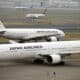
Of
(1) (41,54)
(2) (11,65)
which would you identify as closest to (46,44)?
(1) (41,54)

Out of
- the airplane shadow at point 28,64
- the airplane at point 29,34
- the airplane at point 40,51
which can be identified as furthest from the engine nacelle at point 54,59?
the airplane at point 29,34

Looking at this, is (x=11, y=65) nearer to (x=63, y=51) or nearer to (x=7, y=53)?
(x=7, y=53)

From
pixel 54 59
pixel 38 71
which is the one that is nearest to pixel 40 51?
pixel 54 59

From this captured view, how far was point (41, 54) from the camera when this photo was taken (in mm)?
36281

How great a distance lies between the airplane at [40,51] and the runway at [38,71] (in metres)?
0.77

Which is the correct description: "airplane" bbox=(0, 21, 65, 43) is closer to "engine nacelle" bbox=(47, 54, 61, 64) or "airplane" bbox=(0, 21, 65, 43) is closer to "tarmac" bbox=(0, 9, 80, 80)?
"tarmac" bbox=(0, 9, 80, 80)

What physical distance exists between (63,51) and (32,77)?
7.72 metres

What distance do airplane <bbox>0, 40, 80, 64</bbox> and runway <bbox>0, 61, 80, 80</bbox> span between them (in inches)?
30.3

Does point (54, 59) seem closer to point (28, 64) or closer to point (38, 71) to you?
point (28, 64)

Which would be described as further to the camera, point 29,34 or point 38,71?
point 29,34

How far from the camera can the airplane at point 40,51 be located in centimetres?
3528

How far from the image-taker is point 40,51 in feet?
120

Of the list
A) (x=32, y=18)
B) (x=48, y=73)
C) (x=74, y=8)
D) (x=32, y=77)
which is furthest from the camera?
(x=74, y=8)

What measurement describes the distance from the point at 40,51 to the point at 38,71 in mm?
3689
